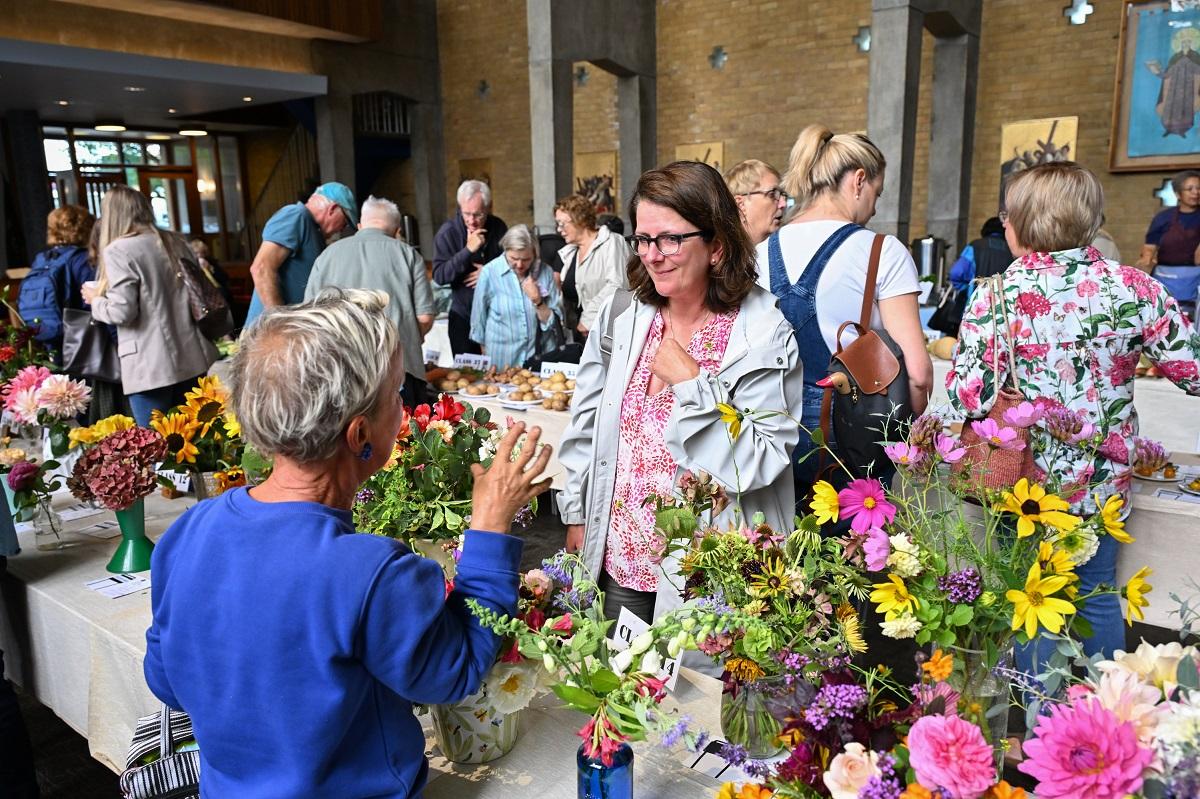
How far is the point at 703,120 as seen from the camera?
12477 millimetres

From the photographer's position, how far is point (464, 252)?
489 centimetres

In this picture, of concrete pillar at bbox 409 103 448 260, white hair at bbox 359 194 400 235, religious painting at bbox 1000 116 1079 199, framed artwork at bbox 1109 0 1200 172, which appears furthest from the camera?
concrete pillar at bbox 409 103 448 260

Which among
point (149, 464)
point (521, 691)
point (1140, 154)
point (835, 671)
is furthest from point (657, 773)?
point (1140, 154)

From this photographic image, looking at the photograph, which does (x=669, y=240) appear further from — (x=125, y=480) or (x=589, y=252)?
(x=589, y=252)

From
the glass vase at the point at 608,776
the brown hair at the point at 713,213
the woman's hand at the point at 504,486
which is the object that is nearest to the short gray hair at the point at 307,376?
the woman's hand at the point at 504,486

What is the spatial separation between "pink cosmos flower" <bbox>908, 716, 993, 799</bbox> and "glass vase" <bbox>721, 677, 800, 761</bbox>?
0.31m

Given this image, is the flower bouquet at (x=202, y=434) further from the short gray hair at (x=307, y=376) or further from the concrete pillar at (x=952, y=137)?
the concrete pillar at (x=952, y=137)

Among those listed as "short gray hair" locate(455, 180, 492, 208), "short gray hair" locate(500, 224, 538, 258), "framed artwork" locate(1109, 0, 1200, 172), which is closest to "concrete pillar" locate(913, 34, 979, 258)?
"framed artwork" locate(1109, 0, 1200, 172)

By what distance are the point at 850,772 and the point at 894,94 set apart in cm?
862

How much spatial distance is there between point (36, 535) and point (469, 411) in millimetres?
1362

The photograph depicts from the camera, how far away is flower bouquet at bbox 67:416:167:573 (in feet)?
6.29

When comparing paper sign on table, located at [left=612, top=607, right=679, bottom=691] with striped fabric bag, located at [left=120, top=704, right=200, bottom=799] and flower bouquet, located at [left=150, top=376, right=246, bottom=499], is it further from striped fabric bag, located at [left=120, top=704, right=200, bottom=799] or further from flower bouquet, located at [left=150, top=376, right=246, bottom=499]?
flower bouquet, located at [left=150, top=376, right=246, bottom=499]

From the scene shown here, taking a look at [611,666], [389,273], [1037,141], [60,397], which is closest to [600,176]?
[1037,141]

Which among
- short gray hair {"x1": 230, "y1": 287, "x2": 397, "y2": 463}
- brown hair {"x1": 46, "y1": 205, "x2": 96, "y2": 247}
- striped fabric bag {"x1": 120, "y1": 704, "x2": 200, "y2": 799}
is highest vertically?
brown hair {"x1": 46, "y1": 205, "x2": 96, "y2": 247}
